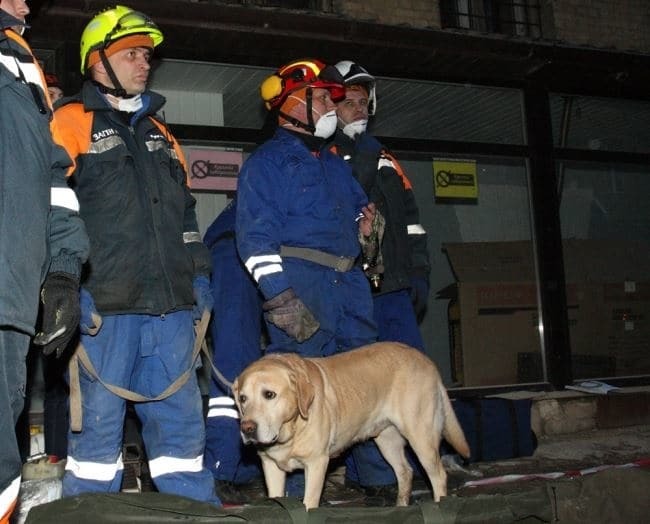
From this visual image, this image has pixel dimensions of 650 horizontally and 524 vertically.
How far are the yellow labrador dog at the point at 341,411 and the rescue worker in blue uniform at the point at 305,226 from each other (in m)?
0.26

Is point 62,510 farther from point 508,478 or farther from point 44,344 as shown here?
point 508,478

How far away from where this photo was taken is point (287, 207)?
490cm

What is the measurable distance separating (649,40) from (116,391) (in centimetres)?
882

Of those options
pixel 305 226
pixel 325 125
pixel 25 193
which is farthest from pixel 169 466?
pixel 325 125

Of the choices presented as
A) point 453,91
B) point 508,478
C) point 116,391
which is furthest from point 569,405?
point 116,391

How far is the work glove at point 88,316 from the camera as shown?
→ 3.74 m

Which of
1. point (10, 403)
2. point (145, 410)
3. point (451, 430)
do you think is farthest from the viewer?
point (451, 430)

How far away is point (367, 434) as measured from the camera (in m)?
4.87

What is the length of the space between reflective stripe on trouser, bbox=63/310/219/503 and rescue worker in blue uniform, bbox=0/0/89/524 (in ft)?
2.73

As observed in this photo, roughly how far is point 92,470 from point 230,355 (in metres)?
1.77

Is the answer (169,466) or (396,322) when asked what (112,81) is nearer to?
(169,466)

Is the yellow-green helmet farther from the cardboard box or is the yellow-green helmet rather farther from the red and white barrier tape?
the cardboard box

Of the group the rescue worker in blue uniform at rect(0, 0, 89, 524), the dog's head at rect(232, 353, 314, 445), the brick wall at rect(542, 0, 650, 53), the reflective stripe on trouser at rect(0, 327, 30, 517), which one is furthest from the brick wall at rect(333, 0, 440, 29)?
the reflective stripe on trouser at rect(0, 327, 30, 517)

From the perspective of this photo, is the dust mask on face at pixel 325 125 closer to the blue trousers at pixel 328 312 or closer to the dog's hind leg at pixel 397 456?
the blue trousers at pixel 328 312
